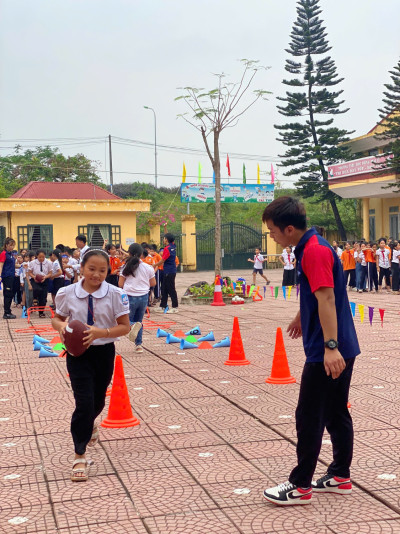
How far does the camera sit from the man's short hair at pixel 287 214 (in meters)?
3.90

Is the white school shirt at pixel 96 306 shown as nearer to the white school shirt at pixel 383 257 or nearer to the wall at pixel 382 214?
the white school shirt at pixel 383 257

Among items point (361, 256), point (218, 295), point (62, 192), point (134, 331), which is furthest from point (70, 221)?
point (134, 331)

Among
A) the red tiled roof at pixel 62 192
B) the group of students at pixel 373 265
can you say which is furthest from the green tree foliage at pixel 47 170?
the group of students at pixel 373 265

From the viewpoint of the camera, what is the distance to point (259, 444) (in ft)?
16.7

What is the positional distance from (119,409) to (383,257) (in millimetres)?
15859

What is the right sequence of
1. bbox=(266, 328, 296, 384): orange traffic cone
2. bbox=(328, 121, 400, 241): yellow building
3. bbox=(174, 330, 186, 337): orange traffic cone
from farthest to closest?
bbox=(328, 121, 400, 241): yellow building < bbox=(174, 330, 186, 337): orange traffic cone < bbox=(266, 328, 296, 384): orange traffic cone

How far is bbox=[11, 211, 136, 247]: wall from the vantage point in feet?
103

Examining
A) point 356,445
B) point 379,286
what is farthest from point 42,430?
point 379,286

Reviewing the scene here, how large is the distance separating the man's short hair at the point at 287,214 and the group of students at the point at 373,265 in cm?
1646

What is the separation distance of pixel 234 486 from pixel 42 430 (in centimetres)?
206

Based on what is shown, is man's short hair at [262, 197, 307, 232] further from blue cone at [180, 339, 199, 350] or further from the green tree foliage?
the green tree foliage

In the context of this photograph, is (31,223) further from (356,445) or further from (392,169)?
(356,445)

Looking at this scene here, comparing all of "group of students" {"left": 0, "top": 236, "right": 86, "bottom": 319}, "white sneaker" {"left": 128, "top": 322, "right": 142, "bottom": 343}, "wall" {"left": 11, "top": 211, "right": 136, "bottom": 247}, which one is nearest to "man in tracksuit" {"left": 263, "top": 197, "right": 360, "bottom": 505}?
"white sneaker" {"left": 128, "top": 322, "right": 142, "bottom": 343}

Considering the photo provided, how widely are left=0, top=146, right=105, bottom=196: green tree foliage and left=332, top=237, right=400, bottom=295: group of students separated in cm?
3092
